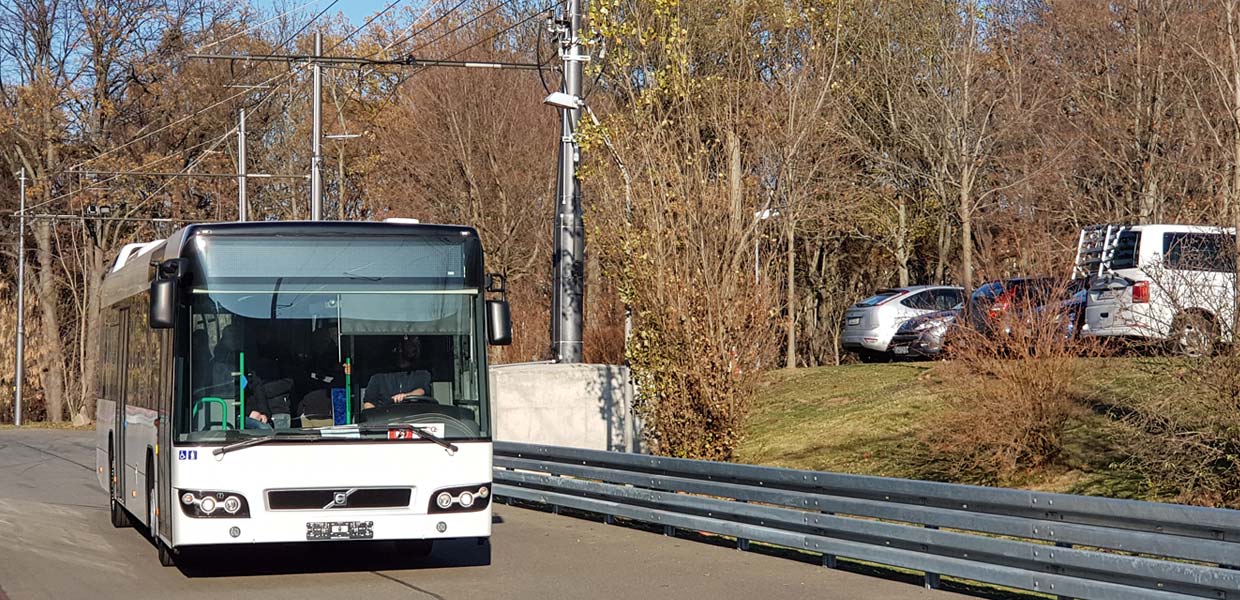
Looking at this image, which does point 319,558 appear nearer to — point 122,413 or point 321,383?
point 321,383

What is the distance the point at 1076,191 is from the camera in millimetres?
37531

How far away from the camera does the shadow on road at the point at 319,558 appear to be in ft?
40.7

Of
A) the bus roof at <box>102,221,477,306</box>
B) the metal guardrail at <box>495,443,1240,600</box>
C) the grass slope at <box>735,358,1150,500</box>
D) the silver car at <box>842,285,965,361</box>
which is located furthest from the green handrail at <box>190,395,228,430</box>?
the silver car at <box>842,285,965,361</box>

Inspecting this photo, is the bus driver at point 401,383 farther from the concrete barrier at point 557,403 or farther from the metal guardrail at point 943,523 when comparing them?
the concrete barrier at point 557,403

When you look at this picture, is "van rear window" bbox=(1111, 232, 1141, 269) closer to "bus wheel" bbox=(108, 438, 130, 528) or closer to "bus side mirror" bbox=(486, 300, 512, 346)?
"bus side mirror" bbox=(486, 300, 512, 346)

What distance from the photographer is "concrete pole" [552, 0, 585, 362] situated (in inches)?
782

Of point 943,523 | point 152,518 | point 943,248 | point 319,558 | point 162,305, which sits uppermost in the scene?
point 943,248

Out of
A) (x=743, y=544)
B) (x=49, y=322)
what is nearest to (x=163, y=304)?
(x=743, y=544)

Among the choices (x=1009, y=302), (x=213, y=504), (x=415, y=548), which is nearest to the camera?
(x=213, y=504)

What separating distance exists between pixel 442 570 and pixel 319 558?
1.59 meters

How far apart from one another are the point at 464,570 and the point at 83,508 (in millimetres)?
7709

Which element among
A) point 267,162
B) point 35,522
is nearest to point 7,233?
point 267,162

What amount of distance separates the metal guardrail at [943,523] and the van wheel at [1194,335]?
256 cm

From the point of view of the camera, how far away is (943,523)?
421 inches
